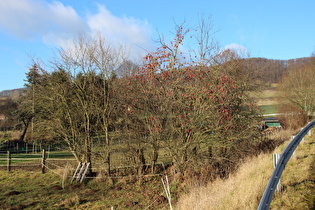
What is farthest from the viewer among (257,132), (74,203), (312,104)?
(312,104)

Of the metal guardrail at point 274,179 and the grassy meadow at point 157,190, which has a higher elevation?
the metal guardrail at point 274,179

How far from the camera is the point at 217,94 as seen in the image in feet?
33.3

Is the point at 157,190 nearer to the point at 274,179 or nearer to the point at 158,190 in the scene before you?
the point at 158,190

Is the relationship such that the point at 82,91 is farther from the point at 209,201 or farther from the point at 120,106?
the point at 209,201

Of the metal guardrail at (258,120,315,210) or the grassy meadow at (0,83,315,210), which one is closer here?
the metal guardrail at (258,120,315,210)

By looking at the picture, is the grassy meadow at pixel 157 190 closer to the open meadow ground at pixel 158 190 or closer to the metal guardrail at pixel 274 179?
the open meadow ground at pixel 158 190

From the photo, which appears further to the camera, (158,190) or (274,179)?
(158,190)

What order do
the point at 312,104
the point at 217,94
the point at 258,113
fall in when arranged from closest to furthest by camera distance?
the point at 217,94 < the point at 258,113 < the point at 312,104

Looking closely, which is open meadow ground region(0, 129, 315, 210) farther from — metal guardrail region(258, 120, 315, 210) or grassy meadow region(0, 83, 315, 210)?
metal guardrail region(258, 120, 315, 210)

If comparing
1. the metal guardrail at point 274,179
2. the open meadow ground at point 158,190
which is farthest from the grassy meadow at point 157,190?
the metal guardrail at point 274,179

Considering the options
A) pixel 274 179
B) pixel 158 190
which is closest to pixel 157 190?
pixel 158 190

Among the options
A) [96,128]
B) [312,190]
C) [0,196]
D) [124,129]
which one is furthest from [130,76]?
[312,190]

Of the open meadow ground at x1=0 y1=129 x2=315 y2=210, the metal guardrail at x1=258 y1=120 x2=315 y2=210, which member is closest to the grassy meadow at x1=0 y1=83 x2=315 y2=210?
the open meadow ground at x1=0 y1=129 x2=315 y2=210

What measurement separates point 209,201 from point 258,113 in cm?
839
